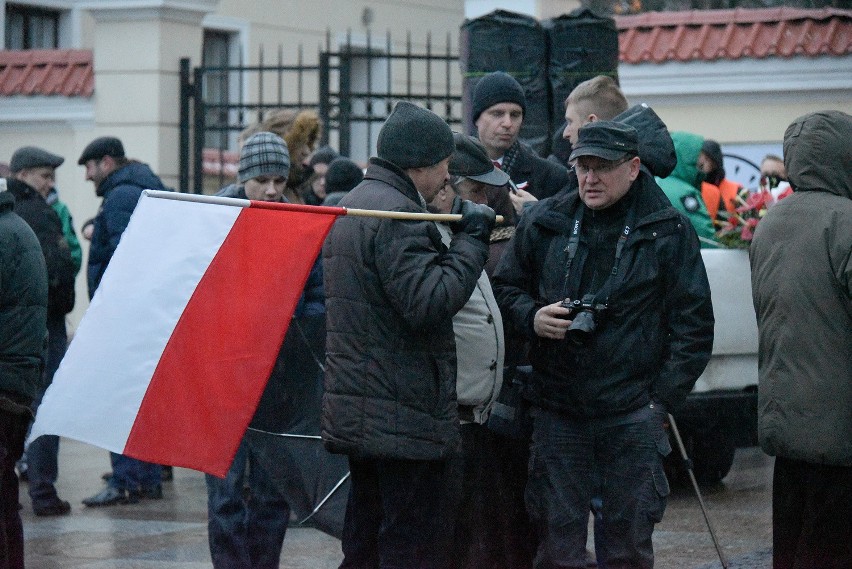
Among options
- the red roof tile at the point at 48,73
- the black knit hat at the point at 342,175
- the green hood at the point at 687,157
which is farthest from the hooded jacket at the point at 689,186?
the red roof tile at the point at 48,73

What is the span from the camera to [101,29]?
12.7 meters

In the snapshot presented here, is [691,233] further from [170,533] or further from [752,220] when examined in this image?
[170,533]

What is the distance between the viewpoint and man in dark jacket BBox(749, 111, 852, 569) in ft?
16.6

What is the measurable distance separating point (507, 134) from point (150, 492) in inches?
141

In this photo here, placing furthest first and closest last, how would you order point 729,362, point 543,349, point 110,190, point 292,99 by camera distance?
point 292,99
point 110,190
point 729,362
point 543,349

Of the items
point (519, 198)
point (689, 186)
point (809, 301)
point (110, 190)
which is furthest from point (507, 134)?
point (110, 190)

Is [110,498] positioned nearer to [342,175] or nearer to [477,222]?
[342,175]

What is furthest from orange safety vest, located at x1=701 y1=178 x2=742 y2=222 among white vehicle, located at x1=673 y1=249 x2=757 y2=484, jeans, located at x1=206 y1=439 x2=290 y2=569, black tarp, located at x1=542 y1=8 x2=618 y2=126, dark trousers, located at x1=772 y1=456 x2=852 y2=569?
dark trousers, located at x1=772 y1=456 x2=852 y2=569

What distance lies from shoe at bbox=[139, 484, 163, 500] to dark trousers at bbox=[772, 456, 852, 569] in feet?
15.4

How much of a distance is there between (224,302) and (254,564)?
69.2 inches

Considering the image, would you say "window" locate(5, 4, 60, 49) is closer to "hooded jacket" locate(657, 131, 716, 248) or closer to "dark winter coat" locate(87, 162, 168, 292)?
"dark winter coat" locate(87, 162, 168, 292)

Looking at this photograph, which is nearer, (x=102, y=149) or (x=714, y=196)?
(x=102, y=149)

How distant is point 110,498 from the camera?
8.88 meters

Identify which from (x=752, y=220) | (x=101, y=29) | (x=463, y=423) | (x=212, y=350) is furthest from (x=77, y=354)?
(x=101, y=29)
